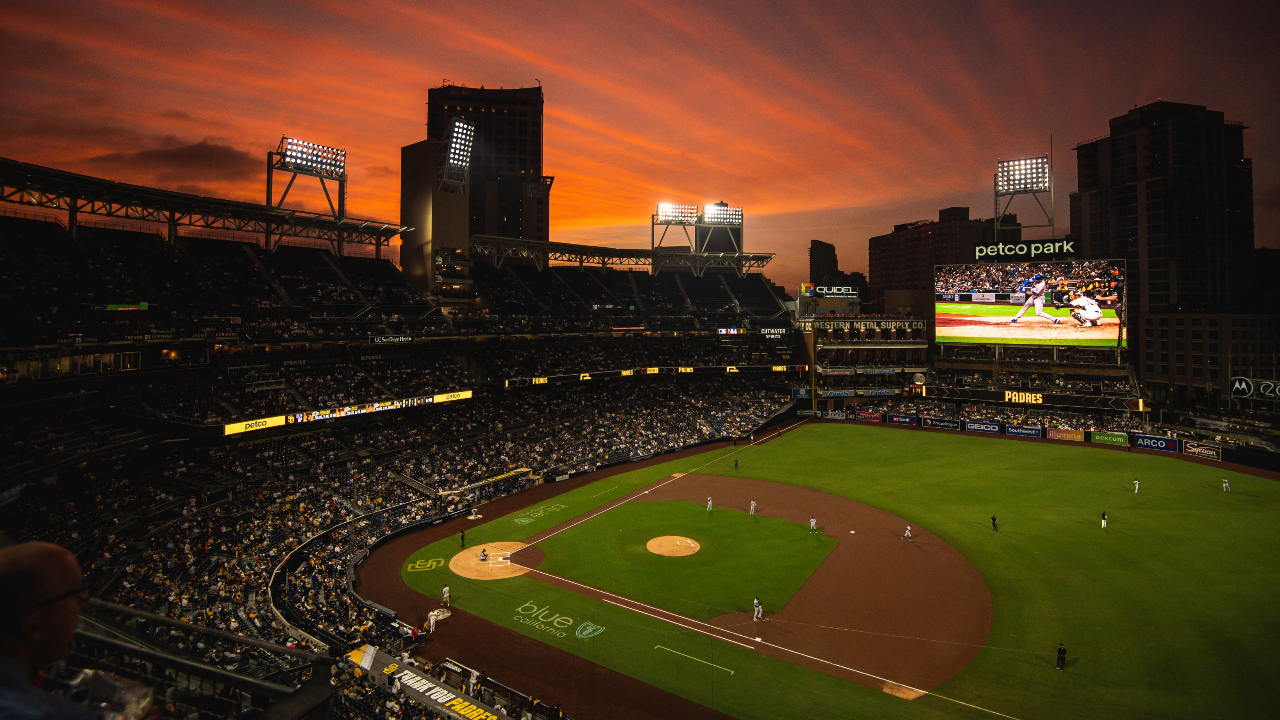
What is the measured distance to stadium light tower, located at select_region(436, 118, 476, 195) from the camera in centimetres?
5725

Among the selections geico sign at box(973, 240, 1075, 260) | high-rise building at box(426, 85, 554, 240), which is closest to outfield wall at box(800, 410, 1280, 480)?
geico sign at box(973, 240, 1075, 260)

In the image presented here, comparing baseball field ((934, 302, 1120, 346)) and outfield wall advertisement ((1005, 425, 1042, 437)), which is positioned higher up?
baseball field ((934, 302, 1120, 346))

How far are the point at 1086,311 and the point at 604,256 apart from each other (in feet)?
178

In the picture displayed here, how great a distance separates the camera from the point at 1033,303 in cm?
6456

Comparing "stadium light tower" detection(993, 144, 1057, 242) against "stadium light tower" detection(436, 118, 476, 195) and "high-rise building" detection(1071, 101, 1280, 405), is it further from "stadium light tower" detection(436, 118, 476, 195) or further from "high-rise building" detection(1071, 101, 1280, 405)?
"stadium light tower" detection(436, 118, 476, 195)

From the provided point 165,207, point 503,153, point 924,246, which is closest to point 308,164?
point 165,207

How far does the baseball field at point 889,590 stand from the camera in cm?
2064

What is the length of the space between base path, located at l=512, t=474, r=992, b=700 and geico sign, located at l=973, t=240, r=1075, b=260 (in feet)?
147

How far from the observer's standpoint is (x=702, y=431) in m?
59.7

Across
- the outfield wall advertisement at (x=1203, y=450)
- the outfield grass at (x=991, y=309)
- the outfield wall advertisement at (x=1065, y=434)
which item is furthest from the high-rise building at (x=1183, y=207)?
the outfield wall advertisement at (x=1203, y=450)

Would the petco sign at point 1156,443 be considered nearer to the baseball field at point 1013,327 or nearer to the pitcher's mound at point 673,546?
the baseball field at point 1013,327

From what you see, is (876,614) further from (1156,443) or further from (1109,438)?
(1156,443)

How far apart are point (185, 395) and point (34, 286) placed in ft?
30.7

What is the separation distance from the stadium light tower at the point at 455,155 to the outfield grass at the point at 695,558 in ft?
123
